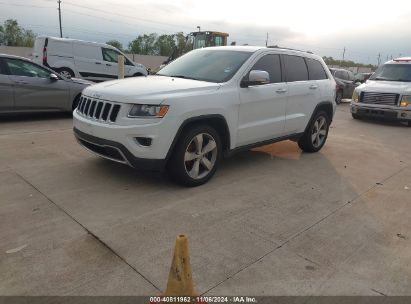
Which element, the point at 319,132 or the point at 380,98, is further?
the point at 380,98

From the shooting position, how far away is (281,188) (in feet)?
17.0

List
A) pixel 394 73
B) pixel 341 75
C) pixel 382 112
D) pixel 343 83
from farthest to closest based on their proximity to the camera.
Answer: pixel 341 75
pixel 343 83
pixel 394 73
pixel 382 112

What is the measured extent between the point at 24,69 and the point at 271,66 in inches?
220

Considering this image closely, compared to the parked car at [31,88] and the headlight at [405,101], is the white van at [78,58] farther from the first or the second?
the headlight at [405,101]

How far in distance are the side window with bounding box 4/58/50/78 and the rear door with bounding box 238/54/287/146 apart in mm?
5478

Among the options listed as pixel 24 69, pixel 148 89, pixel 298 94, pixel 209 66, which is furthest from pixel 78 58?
pixel 148 89

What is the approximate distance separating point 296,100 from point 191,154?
2373mm

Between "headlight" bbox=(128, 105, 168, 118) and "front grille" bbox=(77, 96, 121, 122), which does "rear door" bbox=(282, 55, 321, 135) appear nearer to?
"headlight" bbox=(128, 105, 168, 118)

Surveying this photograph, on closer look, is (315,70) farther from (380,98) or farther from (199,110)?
(380,98)

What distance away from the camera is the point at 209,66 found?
18.3ft

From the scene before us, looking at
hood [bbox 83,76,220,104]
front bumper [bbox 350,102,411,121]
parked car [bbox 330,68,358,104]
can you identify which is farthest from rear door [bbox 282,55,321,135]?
parked car [bbox 330,68,358,104]

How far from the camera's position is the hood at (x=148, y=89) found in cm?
444

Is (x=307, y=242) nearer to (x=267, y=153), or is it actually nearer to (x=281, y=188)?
(x=281, y=188)

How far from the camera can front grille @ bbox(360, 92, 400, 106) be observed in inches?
452
